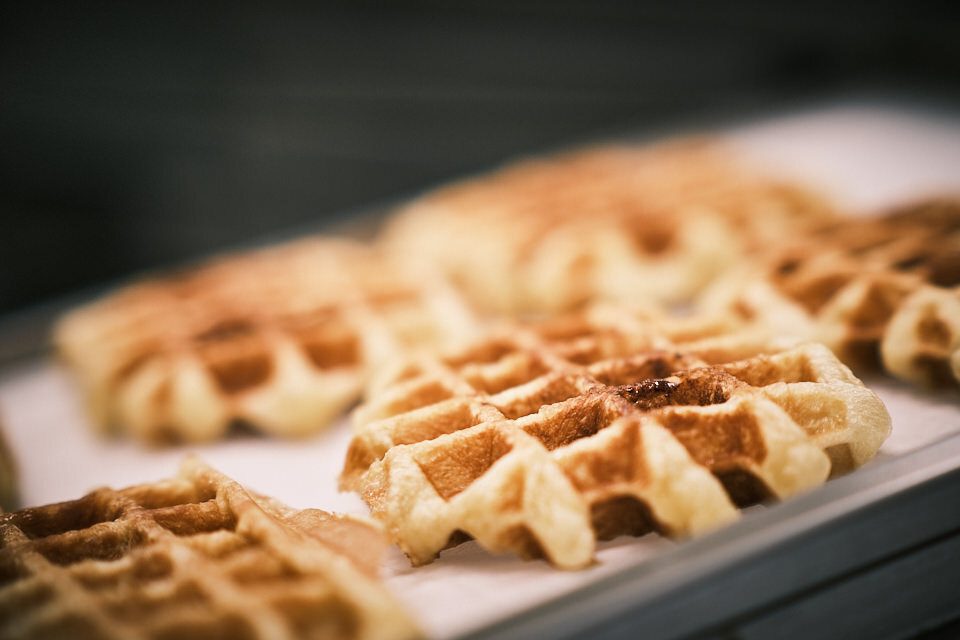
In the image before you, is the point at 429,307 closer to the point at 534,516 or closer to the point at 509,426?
the point at 509,426

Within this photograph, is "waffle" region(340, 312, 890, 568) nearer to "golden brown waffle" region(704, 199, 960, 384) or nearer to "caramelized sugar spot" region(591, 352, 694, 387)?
"caramelized sugar spot" region(591, 352, 694, 387)

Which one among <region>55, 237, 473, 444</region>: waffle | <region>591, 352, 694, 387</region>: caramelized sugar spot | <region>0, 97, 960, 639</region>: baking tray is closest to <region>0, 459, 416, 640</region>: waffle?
<region>0, 97, 960, 639</region>: baking tray

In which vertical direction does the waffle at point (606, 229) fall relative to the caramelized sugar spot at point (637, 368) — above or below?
above

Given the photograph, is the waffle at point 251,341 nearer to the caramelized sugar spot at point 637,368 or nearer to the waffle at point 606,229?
the waffle at point 606,229

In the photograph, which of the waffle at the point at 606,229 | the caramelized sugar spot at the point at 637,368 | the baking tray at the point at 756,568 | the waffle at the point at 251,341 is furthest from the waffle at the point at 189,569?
the waffle at the point at 606,229

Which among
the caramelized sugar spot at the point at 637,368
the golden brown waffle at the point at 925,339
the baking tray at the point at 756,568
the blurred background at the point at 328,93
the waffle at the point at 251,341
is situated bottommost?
the baking tray at the point at 756,568

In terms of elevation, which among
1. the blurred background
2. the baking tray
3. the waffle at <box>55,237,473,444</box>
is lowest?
the baking tray

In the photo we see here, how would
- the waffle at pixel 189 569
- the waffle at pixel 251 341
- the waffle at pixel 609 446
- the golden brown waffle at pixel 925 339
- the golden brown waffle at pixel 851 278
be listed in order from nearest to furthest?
the waffle at pixel 189 569 < the waffle at pixel 609 446 < the golden brown waffle at pixel 925 339 < the golden brown waffle at pixel 851 278 < the waffle at pixel 251 341

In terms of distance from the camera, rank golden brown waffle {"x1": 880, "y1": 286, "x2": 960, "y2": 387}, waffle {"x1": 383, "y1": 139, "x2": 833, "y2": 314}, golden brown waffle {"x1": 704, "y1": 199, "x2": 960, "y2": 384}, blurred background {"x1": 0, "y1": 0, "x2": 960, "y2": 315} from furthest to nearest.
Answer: blurred background {"x1": 0, "y1": 0, "x2": 960, "y2": 315}, waffle {"x1": 383, "y1": 139, "x2": 833, "y2": 314}, golden brown waffle {"x1": 704, "y1": 199, "x2": 960, "y2": 384}, golden brown waffle {"x1": 880, "y1": 286, "x2": 960, "y2": 387}
